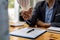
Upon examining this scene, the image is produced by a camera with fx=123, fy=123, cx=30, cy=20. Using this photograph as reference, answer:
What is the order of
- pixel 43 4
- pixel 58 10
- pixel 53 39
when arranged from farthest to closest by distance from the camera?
1. pixel 43 4
2. pixel 58 10
3. pixel 53 39

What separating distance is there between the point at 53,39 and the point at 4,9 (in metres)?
0.68

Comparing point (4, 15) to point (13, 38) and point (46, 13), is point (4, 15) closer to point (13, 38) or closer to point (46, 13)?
point (13, 38)

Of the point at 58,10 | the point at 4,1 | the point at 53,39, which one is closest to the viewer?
the point at 4,1

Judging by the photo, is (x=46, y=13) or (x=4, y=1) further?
(x=46, y=13)

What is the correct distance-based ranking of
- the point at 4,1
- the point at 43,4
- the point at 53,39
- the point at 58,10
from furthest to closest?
the point at 43,4, the point at 58,10, the point at 53,39, the point at 4,1

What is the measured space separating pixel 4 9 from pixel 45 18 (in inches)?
73.4

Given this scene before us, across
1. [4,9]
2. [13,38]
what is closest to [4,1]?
[4,9]

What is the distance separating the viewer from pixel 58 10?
211 cm

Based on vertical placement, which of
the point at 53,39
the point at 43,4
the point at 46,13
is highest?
the point at 43,4

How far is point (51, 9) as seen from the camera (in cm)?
218

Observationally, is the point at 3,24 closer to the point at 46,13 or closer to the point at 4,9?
the point at 4,9

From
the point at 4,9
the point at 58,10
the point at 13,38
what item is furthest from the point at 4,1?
the point at 58,10

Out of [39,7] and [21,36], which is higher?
[39,7]

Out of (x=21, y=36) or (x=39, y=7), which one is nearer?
(x=21, y=36)
